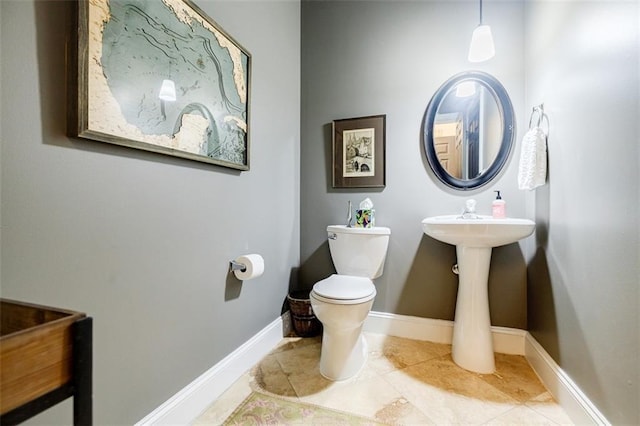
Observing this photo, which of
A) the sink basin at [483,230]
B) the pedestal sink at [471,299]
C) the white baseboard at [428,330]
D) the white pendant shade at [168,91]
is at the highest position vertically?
the white pendant shade at [168,91]

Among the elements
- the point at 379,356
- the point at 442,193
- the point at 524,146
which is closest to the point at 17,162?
the point at 379,356

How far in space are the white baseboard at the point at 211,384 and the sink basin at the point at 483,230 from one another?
1191mm

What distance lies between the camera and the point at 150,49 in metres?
0.96

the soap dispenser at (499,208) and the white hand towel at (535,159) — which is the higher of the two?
the white hand towel at (535,159)

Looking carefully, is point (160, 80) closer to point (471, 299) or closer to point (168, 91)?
point (168, 91)

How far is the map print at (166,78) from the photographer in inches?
32.5

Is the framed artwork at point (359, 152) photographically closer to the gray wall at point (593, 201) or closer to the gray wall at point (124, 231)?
the gray wall at point (124, 231)

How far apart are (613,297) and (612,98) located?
0.68 m

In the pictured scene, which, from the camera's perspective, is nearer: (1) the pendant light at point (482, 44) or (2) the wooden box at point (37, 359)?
(2) the wooden box at point (37, 359)

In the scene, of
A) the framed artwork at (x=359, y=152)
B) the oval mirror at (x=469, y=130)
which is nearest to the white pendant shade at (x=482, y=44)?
the oval mirror at (x=469, y=130)

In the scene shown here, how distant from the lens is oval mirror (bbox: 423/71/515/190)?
1726 millimetres

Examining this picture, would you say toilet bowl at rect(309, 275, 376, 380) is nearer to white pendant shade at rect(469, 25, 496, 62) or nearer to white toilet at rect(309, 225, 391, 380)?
white toilet at rect(309, 225, 391, 380)

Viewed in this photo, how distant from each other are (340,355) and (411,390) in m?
0.37

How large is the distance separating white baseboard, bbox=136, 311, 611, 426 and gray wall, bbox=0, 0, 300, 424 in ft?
0.20
